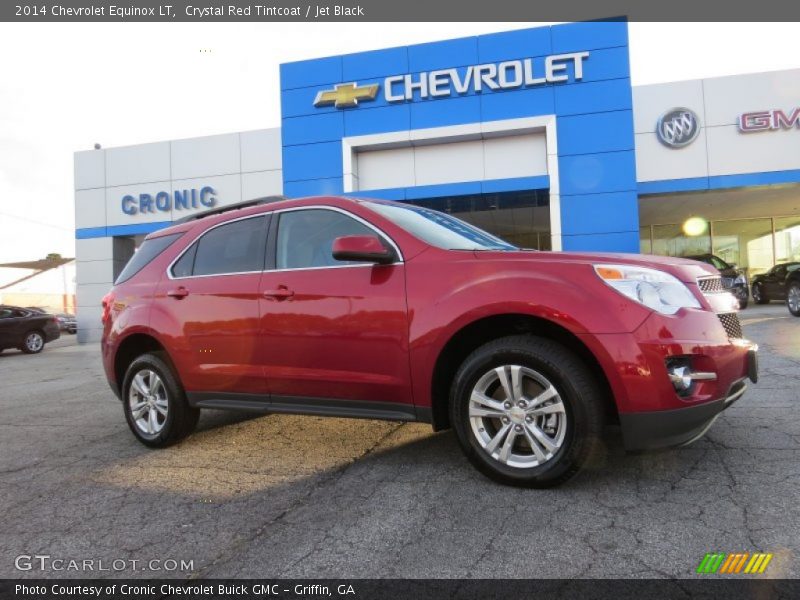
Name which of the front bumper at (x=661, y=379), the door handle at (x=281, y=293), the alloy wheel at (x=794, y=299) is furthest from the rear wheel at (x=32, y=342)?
the alloy wheel at (x=794, y=299)

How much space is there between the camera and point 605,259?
2.96 metres

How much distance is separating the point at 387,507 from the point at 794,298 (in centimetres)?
1245

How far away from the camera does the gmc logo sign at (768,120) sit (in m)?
16.0

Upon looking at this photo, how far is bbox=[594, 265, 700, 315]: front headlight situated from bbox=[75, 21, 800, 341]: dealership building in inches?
501

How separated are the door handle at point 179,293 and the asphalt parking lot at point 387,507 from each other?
3.85ft

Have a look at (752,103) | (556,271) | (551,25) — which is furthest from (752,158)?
(556,271)

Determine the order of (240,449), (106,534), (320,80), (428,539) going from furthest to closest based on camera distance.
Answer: (320,80), (240,449), (106,534), (428,539)

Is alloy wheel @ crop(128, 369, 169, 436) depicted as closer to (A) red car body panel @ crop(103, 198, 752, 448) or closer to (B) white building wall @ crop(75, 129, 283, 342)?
(A) red car body panel @ crop(103, 198, 752, 448)

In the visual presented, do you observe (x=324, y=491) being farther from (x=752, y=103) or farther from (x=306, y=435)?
(x=752, y=103)

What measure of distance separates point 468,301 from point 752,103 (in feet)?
57.4

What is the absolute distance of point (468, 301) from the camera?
3.08m

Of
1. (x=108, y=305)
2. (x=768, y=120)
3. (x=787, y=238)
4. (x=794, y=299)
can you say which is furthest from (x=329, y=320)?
(x=787, y=238)

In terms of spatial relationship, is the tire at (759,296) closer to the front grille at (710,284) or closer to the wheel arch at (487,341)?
the front grille at (710,284)

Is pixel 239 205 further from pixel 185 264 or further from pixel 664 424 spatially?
pixel 664 424
